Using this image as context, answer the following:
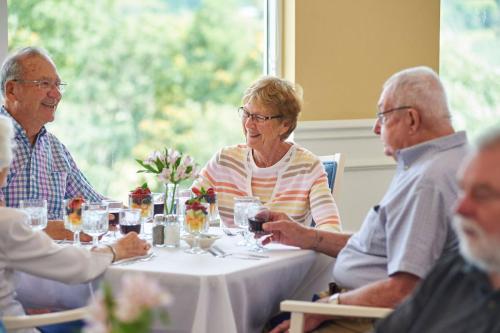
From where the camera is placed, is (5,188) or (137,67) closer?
(5,188)

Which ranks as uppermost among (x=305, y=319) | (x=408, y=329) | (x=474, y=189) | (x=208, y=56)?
(x=208, y=56)

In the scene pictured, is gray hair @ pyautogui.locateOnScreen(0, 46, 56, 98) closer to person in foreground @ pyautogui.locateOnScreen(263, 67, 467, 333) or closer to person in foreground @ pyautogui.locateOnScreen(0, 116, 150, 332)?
person in foreground @ pyautogui.locateOnScreen(0, 116, 150, 332)

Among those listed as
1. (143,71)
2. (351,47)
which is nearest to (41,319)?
(143,71)

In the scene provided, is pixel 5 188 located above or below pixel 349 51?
below

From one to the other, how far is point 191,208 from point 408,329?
1.19 metres

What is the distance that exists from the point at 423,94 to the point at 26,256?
1.32m

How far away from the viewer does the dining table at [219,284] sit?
2.70 meters

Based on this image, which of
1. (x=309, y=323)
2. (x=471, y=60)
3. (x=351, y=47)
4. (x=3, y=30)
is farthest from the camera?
(x=471, y=60)

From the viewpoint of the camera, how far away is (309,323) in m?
2.88

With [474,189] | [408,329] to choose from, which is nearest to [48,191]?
[408,329]

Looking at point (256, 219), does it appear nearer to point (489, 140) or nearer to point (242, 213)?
point (242, 213)

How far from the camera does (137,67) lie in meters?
4.93

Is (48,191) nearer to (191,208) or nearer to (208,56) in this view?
(191,208)

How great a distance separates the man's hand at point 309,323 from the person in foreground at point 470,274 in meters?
0.77
